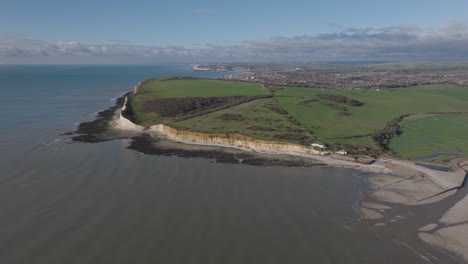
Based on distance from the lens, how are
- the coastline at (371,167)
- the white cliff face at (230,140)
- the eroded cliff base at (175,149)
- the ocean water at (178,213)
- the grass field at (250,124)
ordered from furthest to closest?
the grass field at (250,124)
the white cliff face at (230,140)
the eroded cliff base at (175,149)
the coastline at (371,167)
the ocean water at (178,213)

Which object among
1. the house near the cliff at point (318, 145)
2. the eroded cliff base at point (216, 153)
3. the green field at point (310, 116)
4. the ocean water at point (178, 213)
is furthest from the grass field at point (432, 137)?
the eroded cliff base at point (216, 153)

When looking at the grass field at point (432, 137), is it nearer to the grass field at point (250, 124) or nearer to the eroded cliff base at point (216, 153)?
the grass field at point (250, 124)

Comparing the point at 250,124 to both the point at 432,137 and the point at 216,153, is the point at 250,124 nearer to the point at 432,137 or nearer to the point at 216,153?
the point at 216,153

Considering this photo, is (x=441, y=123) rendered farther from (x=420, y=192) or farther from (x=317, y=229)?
(x=317, y=229)

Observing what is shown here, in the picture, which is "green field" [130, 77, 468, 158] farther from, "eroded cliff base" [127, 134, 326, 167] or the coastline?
"eroded cliff base" [127, 134, 326, 167]

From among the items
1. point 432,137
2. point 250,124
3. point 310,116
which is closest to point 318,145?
point 250,124

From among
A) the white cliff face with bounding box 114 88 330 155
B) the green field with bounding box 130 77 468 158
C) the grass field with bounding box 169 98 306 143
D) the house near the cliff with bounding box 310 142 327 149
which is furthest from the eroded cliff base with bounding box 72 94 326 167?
the green field with bounding box 130 77 468 158
